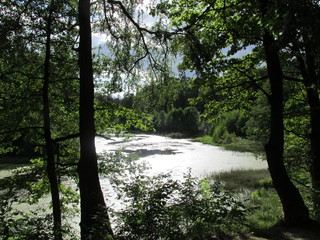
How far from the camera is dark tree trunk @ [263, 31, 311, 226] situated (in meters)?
5.04

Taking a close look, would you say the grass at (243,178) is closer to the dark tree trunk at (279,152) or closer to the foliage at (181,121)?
the dark tree trunk at (279,152)

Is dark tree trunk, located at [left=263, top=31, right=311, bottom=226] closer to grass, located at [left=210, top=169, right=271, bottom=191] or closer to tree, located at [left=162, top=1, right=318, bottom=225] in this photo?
tree, located at [left=162, top=1, right=318, bottom=225]

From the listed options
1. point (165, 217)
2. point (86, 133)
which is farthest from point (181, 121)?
point (165, 217)

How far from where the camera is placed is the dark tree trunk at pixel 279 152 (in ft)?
16.5

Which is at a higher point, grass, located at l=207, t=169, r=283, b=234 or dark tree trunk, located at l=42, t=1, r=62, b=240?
dark tree trunk, located at l=42, t=1, r=62, b=240

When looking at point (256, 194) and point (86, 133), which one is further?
point (256, 194)

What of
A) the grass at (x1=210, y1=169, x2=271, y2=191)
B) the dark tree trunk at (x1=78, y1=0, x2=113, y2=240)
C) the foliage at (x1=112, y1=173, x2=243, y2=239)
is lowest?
the grass at (x1=210, y1=169, x2=271, y2=191)

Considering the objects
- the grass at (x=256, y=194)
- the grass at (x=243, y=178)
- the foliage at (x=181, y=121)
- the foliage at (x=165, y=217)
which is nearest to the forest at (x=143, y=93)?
the foliage at (x=165, y=217)

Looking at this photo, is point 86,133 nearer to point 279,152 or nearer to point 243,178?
point 279,152

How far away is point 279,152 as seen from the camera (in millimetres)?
5168

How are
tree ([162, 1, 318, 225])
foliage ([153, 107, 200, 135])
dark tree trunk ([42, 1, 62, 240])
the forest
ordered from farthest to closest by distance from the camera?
foliage ([153, 107, 200, 135]), dark tree trunk ([42, 1, 62, 240]), tree ([162, 1, 318, 225]), the forest

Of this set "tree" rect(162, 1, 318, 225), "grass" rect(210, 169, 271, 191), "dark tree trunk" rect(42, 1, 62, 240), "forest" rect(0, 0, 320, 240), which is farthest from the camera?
"grass" rect(210, 169, 271, 191)

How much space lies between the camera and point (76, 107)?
7.00 m

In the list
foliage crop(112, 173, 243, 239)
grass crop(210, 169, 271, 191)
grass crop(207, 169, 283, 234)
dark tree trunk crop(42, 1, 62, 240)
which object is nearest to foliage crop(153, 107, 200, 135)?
grass crop(210, 169, 271, 191)
